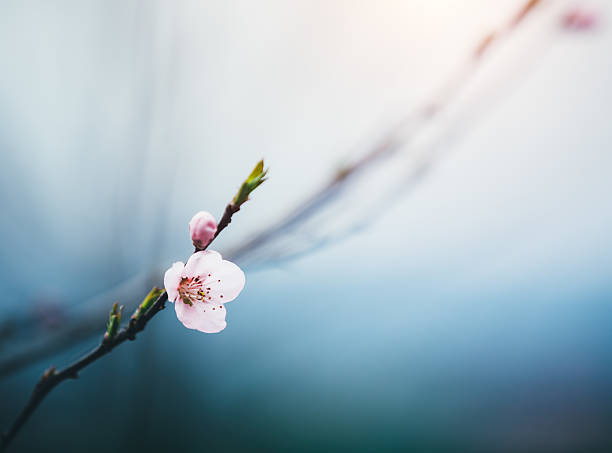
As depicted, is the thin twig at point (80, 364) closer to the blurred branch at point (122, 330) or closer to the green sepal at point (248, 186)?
the blurred branch at point (122, 330)

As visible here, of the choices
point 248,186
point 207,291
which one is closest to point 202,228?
point 248,186

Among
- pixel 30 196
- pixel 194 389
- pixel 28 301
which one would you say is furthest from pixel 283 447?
pixel 30 196

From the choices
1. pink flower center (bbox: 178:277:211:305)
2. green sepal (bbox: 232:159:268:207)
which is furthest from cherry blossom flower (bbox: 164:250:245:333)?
green sepal (bbox: 232:159:268:207)

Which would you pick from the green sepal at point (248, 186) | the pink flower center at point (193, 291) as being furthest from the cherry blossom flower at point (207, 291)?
the green sepal at point (248, 186)

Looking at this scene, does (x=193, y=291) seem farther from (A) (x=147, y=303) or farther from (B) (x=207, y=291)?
(A) (x=147, y=303)

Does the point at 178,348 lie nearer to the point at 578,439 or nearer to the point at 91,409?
the point at 91,409
